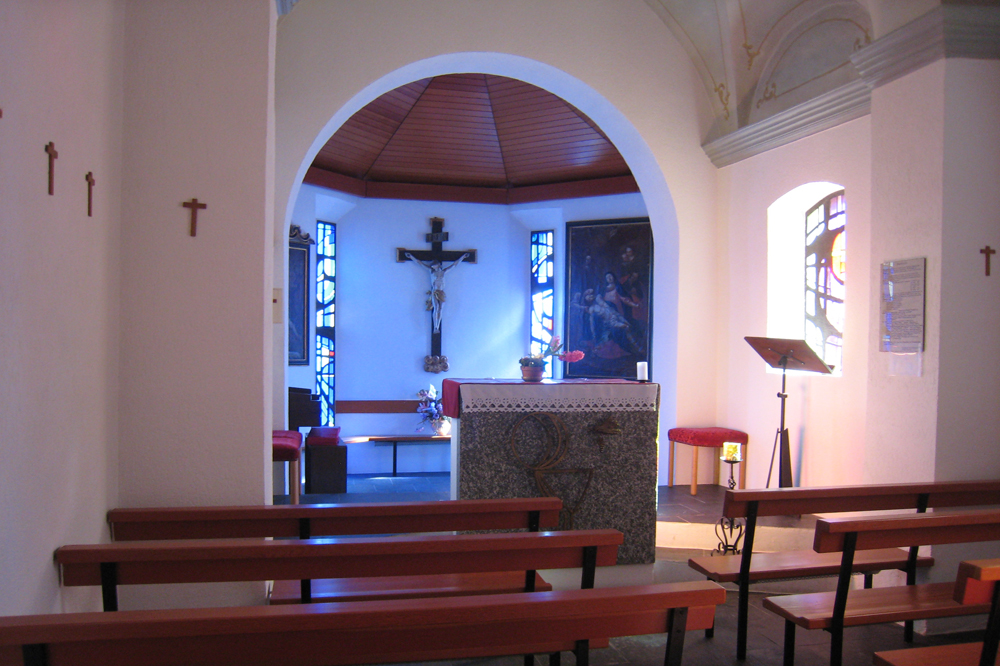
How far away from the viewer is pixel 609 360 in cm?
912

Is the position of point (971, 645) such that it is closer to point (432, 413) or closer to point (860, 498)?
point (860, 498)

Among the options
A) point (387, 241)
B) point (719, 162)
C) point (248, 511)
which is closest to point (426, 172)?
point (387, 241)

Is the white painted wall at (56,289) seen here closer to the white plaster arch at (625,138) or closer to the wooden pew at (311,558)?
the wooden pew at (311,558)

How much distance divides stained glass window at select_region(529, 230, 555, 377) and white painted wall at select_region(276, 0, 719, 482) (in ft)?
9.66

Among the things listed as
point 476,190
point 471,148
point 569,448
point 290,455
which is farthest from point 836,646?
point 476,190

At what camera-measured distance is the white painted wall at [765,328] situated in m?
5.29

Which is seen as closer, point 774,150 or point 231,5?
point 231,5

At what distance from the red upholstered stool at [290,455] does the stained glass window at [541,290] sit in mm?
4752

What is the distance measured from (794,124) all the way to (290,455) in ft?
15.7

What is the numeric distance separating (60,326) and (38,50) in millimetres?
838

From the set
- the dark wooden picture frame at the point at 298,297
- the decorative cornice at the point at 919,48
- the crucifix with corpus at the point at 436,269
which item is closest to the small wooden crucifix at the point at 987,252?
the decorative cornice at the point at 919,48

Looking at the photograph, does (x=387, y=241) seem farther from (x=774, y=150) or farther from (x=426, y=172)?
(x=774, y=150)

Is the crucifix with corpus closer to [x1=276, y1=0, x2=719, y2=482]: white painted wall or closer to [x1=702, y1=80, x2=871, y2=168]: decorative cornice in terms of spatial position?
[x1=276, y1=0, x2=719, y2=482]: white painted wall

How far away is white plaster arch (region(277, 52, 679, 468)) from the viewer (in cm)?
605
